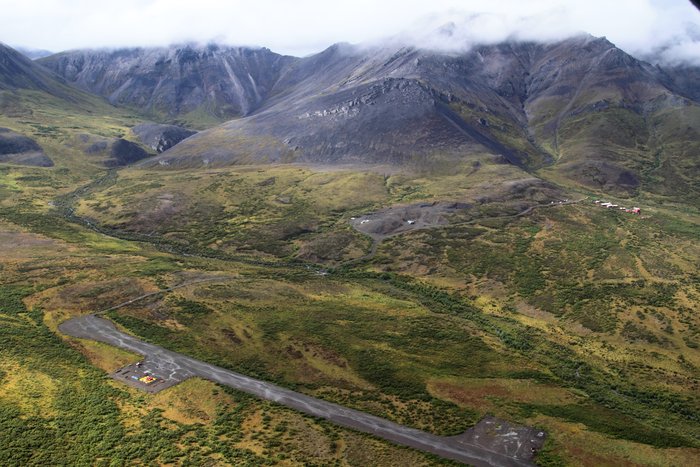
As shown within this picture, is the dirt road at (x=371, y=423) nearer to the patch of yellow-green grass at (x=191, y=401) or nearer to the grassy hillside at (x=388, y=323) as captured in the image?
the grassy hillside at (x=388, y=323)

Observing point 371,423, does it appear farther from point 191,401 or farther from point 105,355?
point 105,355

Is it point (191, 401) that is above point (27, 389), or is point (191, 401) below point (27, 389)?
below

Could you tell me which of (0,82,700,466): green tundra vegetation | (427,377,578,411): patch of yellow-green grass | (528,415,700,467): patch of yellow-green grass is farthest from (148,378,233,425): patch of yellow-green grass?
(528,415,700,467): patch of yellow-green grass

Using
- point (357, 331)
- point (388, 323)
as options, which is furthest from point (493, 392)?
point (357, 331)

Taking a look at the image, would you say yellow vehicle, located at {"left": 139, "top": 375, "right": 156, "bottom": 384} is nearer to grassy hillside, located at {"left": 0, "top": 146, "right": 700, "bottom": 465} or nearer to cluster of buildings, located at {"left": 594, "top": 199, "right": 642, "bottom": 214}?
grassy hillside, located at {"left": 0, "top": 146, "right": 700, "bottom": 465}

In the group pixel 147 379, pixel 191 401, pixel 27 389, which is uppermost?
pixel 27 389

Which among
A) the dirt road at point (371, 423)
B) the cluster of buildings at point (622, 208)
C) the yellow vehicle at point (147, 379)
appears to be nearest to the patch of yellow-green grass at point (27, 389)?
the yellow vehicle at point (147, 379)
